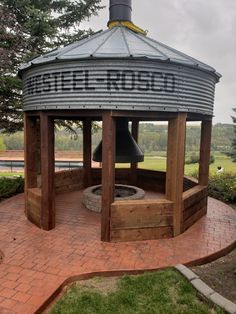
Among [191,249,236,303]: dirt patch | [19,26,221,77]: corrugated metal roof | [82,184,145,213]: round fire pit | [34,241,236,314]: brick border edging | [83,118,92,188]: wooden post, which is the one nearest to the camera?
Answer: [34,241,236,314]: brick border edging

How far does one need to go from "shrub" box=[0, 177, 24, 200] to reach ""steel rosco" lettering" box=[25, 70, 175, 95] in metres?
4.70

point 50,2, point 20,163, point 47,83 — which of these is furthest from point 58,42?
point 20,163

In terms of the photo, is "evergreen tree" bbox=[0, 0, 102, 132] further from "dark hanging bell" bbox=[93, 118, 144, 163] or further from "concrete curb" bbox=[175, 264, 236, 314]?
"concrete curb" bbox=[175, 264, 236, 314]

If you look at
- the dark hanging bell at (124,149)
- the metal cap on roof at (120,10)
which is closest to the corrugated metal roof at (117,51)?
the metal cap on roof at (120,10)

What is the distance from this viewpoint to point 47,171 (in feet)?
18.5

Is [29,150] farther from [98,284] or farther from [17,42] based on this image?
[17,42]

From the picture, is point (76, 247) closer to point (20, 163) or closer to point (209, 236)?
point (209, 236)

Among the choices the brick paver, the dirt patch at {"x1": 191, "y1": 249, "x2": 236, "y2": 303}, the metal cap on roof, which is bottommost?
the dirt patch at {"x1": 191, "y1": 249, "x2": 236, "y2": 303}

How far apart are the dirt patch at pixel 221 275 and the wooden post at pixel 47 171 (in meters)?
3.16

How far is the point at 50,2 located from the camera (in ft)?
36.2

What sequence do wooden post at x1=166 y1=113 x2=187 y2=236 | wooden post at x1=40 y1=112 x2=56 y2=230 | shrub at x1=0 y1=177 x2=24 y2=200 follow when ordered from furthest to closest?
1. shrub at x1=0 y1=177 x2=24 y2=200
2. wooden post at x1=40 y1=112 x2=56 y2=230
3. wooden post at x1=166 y1=113 x2=187 y2=236

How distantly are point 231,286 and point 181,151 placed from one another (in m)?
2.52

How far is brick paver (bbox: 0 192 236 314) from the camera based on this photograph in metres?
3.72

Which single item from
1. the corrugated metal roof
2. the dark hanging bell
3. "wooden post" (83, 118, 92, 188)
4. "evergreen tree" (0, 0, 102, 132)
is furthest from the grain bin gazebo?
"evergreen tree" (0, 0, 102, 132)
